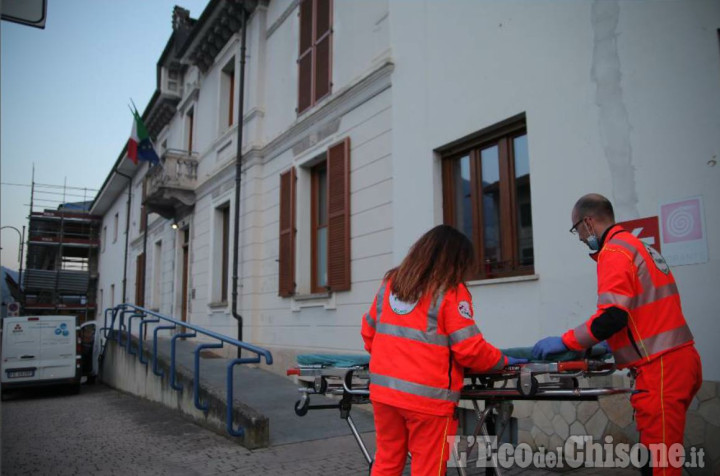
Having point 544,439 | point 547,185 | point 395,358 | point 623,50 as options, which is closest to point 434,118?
point 547,185

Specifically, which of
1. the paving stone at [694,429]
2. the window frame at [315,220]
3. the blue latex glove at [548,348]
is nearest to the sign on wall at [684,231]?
the paving stone at [694,429]

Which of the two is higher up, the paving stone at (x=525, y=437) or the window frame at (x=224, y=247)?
the window frame at (x=224, y=247)

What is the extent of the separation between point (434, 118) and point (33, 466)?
573 cm

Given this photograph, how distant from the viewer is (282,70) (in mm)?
11508

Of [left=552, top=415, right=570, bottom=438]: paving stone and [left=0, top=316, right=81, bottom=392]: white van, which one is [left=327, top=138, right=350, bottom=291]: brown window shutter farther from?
[left=0, top=316, right=81, bottom=392]: white van

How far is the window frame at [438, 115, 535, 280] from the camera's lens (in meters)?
6.04

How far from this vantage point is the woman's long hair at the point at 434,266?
2.79 metres

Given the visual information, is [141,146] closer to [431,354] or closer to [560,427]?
[560,427]

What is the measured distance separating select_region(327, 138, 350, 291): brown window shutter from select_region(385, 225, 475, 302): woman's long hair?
5.65m

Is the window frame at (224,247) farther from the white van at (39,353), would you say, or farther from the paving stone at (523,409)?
the paving stone at (523,409)

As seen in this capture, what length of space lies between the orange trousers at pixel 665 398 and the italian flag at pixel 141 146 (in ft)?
53.1

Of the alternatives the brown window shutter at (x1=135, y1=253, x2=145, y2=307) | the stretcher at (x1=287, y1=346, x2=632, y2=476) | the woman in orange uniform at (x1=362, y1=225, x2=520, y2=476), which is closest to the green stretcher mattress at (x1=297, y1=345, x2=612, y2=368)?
the stretcher at (x1=287, y1=346, x2=632, y2=476)

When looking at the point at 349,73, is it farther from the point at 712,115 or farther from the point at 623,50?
the point at 712,115

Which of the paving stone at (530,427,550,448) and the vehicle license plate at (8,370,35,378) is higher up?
the paving stone at (530,427,550,448)
